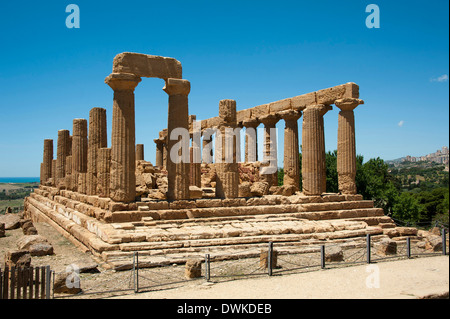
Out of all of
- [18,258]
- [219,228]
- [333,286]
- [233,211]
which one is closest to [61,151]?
[233,211]

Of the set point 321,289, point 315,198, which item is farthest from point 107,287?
point 315,198

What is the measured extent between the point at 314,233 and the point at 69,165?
17.0 m


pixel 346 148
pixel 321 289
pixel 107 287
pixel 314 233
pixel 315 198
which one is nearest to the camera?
pixel 321 289

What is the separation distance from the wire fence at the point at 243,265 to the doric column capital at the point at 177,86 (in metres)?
6.87

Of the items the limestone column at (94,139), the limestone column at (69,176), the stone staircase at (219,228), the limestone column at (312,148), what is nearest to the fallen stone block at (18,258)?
the stone staircase at (219,228)

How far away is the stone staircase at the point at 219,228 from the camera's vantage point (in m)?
12.1

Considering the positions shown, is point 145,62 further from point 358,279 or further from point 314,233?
point 358,279

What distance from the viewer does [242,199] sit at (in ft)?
55.6

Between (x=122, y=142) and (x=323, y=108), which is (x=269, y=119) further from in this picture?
(x=122, y=142)

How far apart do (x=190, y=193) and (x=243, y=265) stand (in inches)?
238

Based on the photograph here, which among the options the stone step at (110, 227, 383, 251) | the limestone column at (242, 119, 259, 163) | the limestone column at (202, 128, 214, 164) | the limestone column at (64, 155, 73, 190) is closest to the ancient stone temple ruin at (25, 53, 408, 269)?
the stone step at (110, 227, 383, 251)

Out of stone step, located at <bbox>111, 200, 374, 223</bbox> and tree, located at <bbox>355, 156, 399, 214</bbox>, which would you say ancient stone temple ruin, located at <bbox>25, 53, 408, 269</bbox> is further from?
tree, located at <bbox>355, 156, 399, 214</bbox>

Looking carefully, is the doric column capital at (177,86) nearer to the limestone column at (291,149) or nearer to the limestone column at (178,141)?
the limestone column at (178,141)

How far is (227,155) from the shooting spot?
55.8 feet
